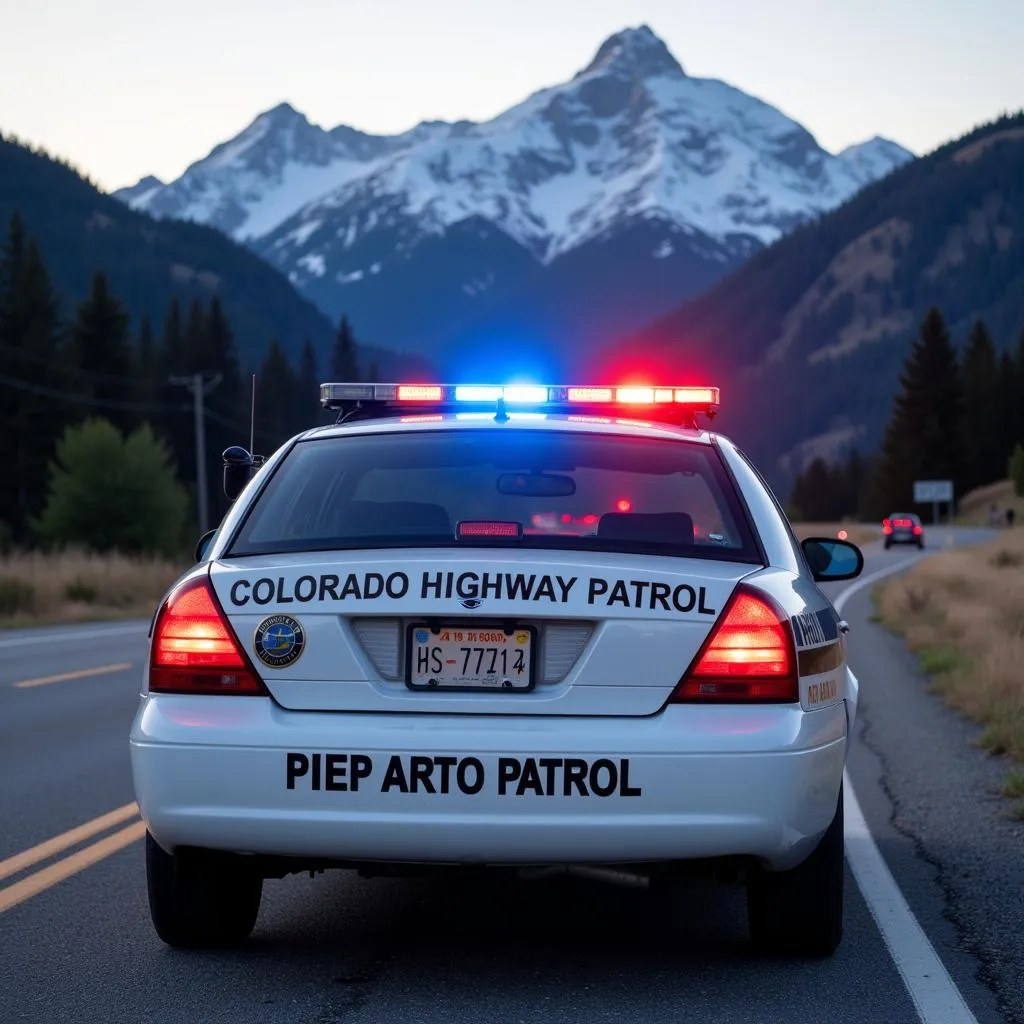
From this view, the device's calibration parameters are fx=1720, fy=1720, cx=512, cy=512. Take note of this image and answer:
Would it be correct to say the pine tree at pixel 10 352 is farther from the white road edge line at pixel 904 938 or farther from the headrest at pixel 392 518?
the headrest at pixel 392 518

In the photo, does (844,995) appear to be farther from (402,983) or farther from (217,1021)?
(217,1021)

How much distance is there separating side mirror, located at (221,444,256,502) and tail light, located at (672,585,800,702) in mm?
2201

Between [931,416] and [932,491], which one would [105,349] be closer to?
[932,491]

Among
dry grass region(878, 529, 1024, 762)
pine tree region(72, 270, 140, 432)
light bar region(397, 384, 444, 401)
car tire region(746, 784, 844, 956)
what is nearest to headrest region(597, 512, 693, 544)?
car tire region(746, 784, 844, 956)

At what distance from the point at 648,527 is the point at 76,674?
11307mm

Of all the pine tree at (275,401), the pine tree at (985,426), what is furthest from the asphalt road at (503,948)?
the pine tree at (985,426)

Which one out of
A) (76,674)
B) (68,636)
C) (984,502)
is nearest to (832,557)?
(76,674)

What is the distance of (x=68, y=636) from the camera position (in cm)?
2109

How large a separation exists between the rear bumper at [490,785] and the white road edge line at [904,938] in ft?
1.91

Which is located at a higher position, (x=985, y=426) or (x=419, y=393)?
(x=419, y=393)

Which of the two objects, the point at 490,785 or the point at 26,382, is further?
the point at 26,382

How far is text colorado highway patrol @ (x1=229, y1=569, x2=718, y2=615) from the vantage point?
446cm

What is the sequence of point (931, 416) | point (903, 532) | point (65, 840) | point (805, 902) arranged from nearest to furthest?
point (805, 902) → point (65, 840) → point (903, 532) → point (931, 416)

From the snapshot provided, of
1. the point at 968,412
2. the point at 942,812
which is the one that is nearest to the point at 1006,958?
the point at 942,812
